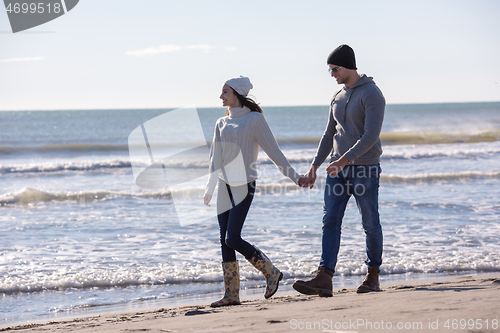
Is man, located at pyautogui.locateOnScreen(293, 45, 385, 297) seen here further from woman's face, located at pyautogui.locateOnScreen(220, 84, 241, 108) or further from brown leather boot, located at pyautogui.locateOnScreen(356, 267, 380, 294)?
woman's face, located at pyautogui.locateOnScreen(220, 84, 241, 108)

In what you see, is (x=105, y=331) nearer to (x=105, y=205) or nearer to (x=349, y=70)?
(x=349, y=70)

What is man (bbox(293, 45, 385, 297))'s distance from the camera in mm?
3463

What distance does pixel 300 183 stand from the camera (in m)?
3.85

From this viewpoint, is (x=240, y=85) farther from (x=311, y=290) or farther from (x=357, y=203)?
(x=311, y=290)

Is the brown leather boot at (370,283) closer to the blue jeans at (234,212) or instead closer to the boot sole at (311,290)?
the boot sole at (311,290)

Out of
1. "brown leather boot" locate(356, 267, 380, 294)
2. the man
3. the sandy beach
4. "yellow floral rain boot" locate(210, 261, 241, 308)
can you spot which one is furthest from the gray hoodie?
"yellow floral rain boot" locate(210, 261, 241, 308)

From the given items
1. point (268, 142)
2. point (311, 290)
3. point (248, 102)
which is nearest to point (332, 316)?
point (311, 290)

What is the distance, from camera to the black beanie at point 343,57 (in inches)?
141

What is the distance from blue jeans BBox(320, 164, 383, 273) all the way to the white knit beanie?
97 centimetres

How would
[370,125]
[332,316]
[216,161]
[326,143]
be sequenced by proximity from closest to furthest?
[332,316], [370,125], [216,161], [326,143]

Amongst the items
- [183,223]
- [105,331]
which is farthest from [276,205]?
[105,331]

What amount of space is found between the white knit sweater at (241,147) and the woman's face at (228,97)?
0.05m

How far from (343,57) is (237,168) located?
1.18m

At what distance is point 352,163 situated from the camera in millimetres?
3574
